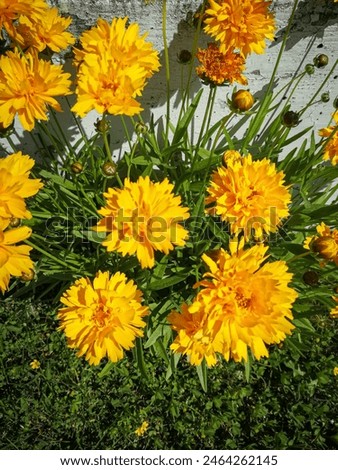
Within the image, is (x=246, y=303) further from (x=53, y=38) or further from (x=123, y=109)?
(x=53, y=38)

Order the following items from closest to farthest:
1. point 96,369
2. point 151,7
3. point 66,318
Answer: point 66,318 → point 151,7 → point 96,369

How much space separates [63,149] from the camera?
1791 millimetres

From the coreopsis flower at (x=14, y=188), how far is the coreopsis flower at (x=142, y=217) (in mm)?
192

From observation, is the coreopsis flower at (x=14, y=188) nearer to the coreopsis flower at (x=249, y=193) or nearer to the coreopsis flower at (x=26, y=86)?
the coreopsis flower at (x=26, y=86)

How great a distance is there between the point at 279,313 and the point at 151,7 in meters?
1.13

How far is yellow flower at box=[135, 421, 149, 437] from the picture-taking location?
180 centimetres

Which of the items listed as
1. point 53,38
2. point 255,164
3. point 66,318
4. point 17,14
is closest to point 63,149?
point 53,38

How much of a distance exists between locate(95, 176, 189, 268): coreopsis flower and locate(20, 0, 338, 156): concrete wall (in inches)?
27.9

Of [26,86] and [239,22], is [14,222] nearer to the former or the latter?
[26,86]

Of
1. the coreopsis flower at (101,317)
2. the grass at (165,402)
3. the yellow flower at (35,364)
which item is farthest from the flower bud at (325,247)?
the yellow flower at (35,364)

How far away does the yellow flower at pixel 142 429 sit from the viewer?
5.91 feet

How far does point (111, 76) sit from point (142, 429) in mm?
1403

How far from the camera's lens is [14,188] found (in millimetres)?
1087

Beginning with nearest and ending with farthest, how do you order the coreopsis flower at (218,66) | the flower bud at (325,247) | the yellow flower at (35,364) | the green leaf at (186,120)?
the flower bud at (325,247), the coreopsis flower at (218,66), the green leaf at (186,120), the yellow flower at (35,364)
